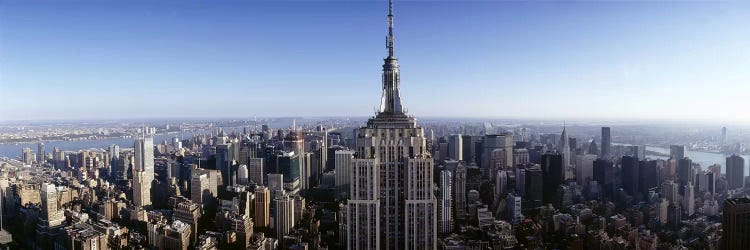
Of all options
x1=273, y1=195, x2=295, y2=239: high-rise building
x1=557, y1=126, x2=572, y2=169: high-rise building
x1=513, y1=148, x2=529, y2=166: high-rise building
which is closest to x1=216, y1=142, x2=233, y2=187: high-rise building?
x1=273, y1=195, x2=295, y2=239: high-rise building

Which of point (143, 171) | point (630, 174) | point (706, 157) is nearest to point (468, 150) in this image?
point (630, 174)

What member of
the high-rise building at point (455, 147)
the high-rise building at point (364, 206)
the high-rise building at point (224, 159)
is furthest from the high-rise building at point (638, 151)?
the high-rise building at point (224, 159)

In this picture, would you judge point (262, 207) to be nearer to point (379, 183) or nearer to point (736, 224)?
point (379, 183)

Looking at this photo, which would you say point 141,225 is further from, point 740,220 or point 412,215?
point 740,220

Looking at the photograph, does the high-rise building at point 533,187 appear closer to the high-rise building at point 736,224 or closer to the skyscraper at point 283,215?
the high-rise building at point 736,224

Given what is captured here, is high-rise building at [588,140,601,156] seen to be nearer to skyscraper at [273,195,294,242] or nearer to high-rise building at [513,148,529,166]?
high-rise building at [513,148,529,166]

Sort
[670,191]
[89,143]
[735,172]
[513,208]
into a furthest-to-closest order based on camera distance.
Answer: [89,143], [513,208], [670,191], [735,172]
